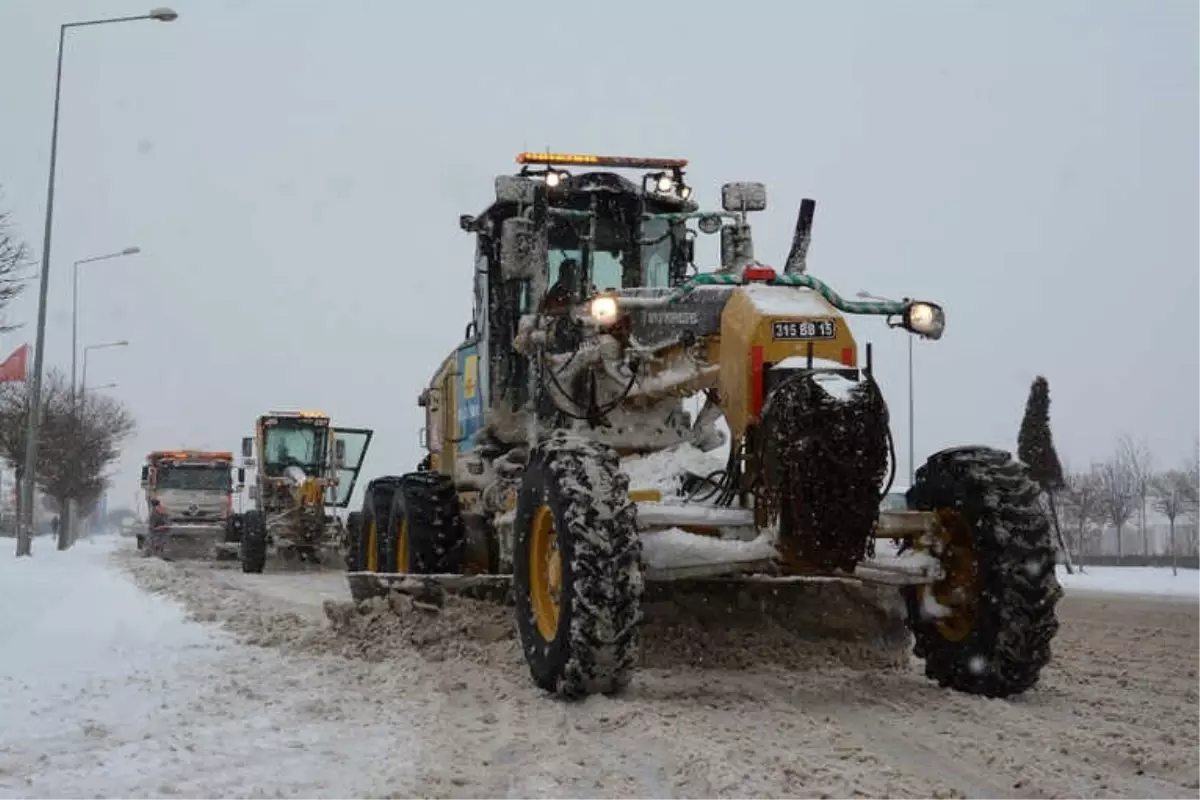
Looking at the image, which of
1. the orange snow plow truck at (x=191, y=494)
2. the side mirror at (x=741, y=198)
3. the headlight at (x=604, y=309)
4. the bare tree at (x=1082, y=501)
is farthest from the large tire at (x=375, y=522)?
the bare tree at (x=1082, y=501)

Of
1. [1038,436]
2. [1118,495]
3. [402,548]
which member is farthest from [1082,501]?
[402,548]

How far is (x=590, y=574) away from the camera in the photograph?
5.93 metres

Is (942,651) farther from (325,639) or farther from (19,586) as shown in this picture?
(19,586)

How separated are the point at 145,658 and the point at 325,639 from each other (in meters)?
1.30

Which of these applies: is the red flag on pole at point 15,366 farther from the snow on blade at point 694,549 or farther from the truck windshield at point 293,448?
the snow on blade at point 694,549

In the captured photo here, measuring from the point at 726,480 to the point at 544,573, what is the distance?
1076 mm

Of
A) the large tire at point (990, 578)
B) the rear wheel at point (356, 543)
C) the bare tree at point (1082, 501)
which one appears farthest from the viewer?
the bare tree at point (1082, 501)

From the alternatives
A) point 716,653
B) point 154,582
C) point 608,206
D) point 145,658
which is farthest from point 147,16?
point 716,653

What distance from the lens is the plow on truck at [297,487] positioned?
78.6 ft

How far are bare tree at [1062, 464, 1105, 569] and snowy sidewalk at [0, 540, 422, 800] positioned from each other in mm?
40075

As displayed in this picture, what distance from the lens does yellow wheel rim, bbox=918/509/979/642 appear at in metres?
6.71

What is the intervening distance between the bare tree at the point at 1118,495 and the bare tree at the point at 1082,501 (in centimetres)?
30

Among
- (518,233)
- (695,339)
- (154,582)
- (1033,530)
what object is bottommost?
(154,582)

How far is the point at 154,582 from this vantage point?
16891 mm
